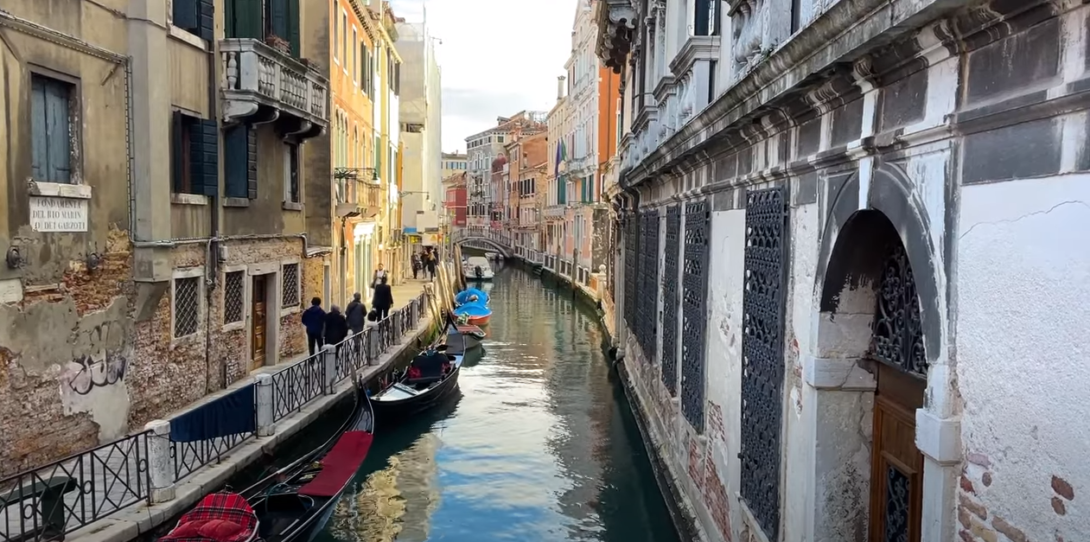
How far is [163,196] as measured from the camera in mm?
8266

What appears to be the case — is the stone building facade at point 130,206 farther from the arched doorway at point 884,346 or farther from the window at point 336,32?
the arched doorway at point 884,346

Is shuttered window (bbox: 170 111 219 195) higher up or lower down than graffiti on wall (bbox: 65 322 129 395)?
higher up

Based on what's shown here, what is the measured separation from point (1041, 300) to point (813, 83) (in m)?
1.65

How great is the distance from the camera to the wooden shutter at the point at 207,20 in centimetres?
906

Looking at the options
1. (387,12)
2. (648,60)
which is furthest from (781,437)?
(387,12)

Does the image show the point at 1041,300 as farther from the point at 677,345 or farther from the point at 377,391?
the point at 377,391

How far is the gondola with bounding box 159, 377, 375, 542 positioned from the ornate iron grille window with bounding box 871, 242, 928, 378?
4.05 m

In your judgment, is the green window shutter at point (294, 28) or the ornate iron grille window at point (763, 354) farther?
the green window shutter at point (294, 28)

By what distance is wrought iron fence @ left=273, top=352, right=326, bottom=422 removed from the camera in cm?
908

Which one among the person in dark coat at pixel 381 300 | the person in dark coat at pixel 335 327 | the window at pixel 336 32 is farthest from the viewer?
the person in dark coat at pixel 381 300

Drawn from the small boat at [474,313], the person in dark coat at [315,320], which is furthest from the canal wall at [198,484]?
the small boat at [474,313]

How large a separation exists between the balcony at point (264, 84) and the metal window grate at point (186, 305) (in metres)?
1.89

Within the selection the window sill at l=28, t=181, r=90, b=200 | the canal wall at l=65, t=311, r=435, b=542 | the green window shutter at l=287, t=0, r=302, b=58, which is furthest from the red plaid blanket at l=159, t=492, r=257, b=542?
the green window shutter at l=287, t=0, r=302, b=58

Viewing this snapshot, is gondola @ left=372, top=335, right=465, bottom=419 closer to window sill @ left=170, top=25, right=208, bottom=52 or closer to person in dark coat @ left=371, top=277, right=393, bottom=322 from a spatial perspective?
person in dark coat @ left=371, top=277, right=393, bottom=322
